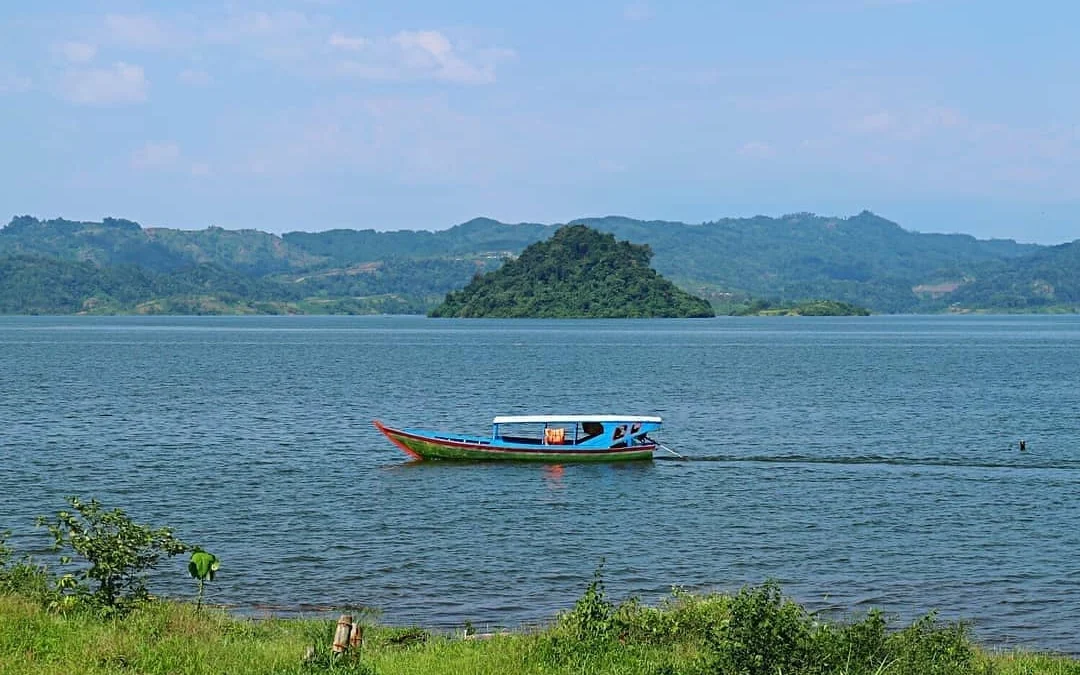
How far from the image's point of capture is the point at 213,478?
5556cm

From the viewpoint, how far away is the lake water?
115 feet

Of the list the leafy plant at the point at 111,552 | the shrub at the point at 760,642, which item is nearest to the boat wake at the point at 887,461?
the leafy plant at the point at 111,552

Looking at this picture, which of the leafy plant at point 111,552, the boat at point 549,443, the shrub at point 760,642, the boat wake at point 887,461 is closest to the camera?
the shrub at point 760,642

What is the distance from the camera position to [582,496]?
5419 cm

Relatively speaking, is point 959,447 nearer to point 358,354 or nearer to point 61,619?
point 61,619

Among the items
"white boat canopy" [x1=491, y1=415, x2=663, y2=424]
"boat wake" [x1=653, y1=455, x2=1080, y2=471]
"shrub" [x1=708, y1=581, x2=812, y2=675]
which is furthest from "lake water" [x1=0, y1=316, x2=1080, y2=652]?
"shrub" [x1=708, y1=581, x2=812, y2=675]

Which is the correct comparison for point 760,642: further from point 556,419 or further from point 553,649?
point 556,419

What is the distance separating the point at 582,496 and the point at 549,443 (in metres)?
10.8

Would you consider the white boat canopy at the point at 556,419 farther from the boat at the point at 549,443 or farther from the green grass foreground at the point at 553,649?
the green grass foreground at the point at 553,649

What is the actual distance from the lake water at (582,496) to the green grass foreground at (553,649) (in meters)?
8.08

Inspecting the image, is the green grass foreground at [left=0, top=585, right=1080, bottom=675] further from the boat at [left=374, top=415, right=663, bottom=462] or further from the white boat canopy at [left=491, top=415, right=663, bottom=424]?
the boat at [left=374, top=415, right=663, bottom=462]

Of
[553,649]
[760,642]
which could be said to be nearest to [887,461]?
[553,649]

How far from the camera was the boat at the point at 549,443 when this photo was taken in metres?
63.6

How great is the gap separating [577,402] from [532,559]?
204ft
